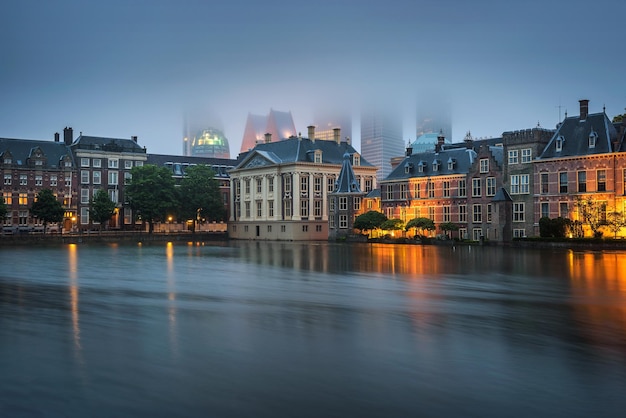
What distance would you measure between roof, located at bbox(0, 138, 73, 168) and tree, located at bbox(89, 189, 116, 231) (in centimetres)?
1124

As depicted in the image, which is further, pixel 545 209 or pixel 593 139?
pixel 545 209

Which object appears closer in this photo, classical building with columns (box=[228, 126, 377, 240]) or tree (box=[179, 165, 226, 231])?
classical building with columns (box=[228, 126, 377, 240])

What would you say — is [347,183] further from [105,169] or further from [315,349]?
[315,349]

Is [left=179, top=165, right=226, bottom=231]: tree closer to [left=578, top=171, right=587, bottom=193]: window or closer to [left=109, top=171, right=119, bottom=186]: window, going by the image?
[left=109, top=171, right=119, bottom=186]: window

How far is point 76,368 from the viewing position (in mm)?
15375

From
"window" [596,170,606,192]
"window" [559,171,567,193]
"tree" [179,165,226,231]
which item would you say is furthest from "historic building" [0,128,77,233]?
"window" [596,170,606,192]

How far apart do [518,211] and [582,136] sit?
11546 mm

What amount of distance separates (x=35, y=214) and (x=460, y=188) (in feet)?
231

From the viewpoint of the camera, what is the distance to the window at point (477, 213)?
82625 mm

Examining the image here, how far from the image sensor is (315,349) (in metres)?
17.6

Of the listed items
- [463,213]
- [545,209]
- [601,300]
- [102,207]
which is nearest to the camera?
[601,300]

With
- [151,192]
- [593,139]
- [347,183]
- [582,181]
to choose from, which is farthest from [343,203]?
[593,139]

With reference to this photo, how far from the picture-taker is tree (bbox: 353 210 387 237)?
9131 cm

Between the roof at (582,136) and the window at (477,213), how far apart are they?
37.8 feet
